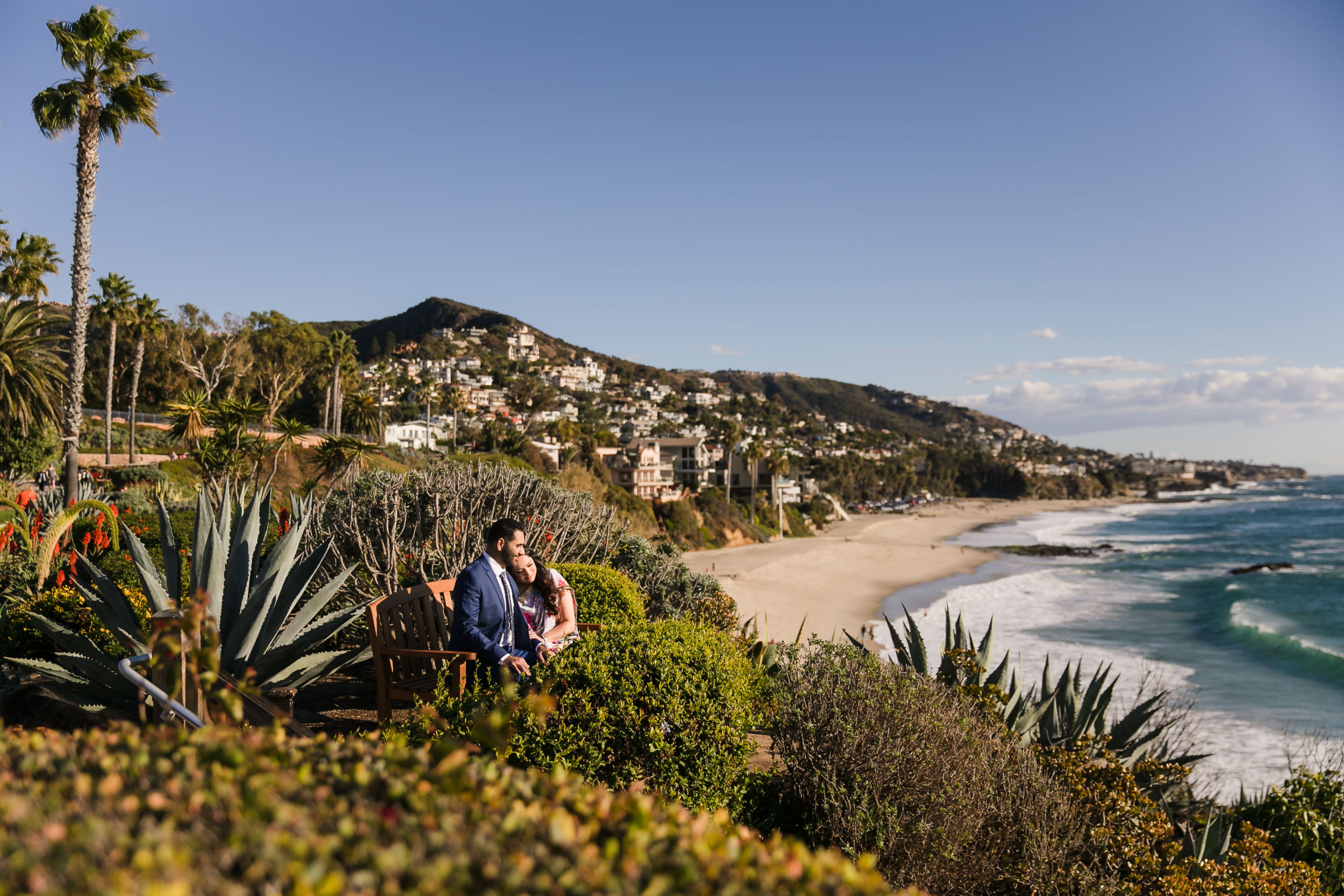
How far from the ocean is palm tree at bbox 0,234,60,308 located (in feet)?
105

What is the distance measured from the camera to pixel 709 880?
1.36 meters

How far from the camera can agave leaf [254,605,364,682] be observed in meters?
5.33

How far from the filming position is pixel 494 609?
4.75 metres

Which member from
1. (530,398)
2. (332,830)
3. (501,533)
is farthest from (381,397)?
(332,830)

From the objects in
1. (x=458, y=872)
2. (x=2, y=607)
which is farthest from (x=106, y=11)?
(x=458, y=872)

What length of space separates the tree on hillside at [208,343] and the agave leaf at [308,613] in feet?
172

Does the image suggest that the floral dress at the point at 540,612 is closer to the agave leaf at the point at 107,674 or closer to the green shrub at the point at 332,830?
the agave leaf at the point at 107,674

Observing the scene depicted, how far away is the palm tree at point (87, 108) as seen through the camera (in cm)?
1473

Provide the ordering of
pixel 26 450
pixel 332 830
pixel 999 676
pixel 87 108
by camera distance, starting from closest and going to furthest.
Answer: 1. pixel 332 830
2. pixel 999 676
3. pixel 87 108
4. pixel 26 450

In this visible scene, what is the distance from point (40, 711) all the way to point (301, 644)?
1.81 metres

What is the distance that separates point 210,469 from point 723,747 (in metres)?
17.7

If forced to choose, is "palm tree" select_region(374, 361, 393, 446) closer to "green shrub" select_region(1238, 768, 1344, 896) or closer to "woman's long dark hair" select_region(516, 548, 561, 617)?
"woman's long dark hair" select_region(516, 548, 561, 617)

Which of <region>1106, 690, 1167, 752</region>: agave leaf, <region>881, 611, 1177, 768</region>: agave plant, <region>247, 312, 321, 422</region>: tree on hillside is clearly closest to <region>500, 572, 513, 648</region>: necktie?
<region>881, 611, 1177, 768</region>: agave plant

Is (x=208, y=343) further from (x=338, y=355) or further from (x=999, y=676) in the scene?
(x=999, y=676)
